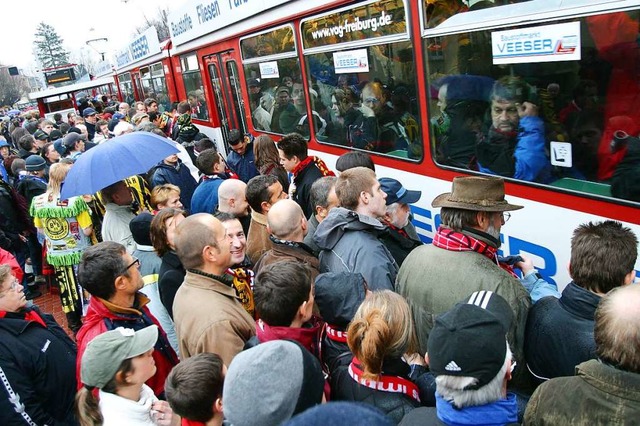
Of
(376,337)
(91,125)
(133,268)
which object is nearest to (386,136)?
(133,268)

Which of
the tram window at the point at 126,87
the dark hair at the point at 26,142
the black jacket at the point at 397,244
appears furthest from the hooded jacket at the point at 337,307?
the tram window at the point at 126,87

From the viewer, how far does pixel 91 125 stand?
1349 cm

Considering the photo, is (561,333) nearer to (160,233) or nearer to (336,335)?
(336,335)

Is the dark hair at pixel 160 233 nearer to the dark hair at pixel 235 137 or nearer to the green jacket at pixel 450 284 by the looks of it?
the green jacket at pixel 450 284

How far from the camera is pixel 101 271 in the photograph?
263 centimetres

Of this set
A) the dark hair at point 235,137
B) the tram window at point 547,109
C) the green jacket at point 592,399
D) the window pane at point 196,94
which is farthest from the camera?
the window pane at point 196,94

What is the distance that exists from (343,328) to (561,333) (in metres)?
0.85

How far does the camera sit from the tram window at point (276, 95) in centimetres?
582

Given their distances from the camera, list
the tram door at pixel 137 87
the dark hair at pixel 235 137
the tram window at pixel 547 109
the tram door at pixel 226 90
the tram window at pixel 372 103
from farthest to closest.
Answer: the tram door at pixel 137 87
the tram door at pixel 226 90
the dark hair at pixel 235 137
the tram window at pixel 372 103
the tram window at pixel 547 109

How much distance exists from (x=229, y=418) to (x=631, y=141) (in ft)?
7.64

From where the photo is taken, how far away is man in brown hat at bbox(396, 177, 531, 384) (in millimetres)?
2160

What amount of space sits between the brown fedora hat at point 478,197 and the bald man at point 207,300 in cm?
110

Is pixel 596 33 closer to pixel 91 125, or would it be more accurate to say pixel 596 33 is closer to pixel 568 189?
pixel 568 189

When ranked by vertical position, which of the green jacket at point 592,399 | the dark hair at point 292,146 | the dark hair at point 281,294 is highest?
the dark hair at point 292,146
